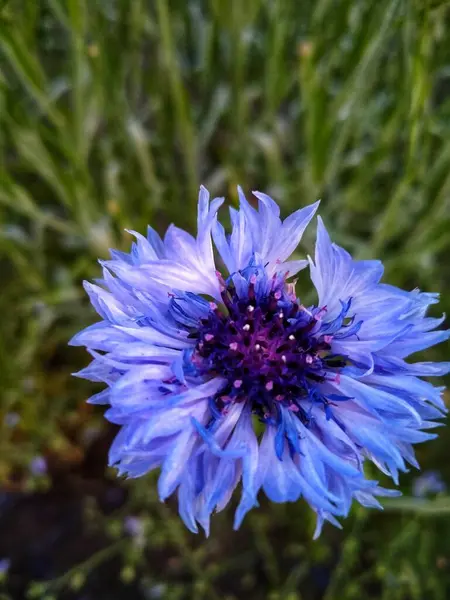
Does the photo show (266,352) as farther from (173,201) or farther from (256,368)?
(173,201)

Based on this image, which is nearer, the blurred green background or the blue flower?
the blue flower

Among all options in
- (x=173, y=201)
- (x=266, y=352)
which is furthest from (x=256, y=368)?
(x=173, y=201)

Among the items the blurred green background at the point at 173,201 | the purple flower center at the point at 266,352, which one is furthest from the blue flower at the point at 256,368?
the blurred green background at the point at 173,201

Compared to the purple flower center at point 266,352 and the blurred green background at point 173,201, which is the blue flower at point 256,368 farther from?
the blurred green background at point 173,201

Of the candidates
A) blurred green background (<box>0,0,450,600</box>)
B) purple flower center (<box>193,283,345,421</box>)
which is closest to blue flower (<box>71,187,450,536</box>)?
purple flower center (<box>193,283,345,421</box>)

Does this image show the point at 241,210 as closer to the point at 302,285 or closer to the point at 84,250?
the point at 302,285

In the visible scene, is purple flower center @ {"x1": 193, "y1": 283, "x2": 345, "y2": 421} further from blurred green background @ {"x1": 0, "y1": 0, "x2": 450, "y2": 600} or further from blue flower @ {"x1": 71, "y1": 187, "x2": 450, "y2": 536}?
blurred green background @ {"x1": 0, "y1": 0, "x2": 450, "y2": 600}

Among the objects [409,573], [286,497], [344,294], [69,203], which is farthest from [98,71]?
[409,573]
